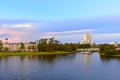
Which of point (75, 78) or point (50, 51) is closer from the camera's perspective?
point (75, 78)

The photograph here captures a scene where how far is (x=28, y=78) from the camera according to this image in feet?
172

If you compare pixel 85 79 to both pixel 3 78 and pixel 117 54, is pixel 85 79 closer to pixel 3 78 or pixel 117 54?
pixel 3 78

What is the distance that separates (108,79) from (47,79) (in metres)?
13.0

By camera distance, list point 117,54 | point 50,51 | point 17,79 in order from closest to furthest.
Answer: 1. point 17,79
2. point 117,54
3. point 50,51

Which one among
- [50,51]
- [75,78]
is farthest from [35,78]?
[50,51]

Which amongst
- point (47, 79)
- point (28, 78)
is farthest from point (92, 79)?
point (28, 78)

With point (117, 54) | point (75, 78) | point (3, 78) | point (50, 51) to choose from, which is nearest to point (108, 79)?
point (75, 78)

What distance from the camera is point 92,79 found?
5178cm

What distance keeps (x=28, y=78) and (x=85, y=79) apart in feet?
40.1

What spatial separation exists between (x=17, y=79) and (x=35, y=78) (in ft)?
12.8

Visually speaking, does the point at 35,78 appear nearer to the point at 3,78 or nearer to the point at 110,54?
the point at 3,78

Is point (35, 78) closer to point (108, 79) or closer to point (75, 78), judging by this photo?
point (75, 78)

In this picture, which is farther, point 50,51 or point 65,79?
point 50,51

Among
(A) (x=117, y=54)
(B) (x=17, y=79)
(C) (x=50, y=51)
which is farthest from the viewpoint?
(C) (x=50, y=51)
